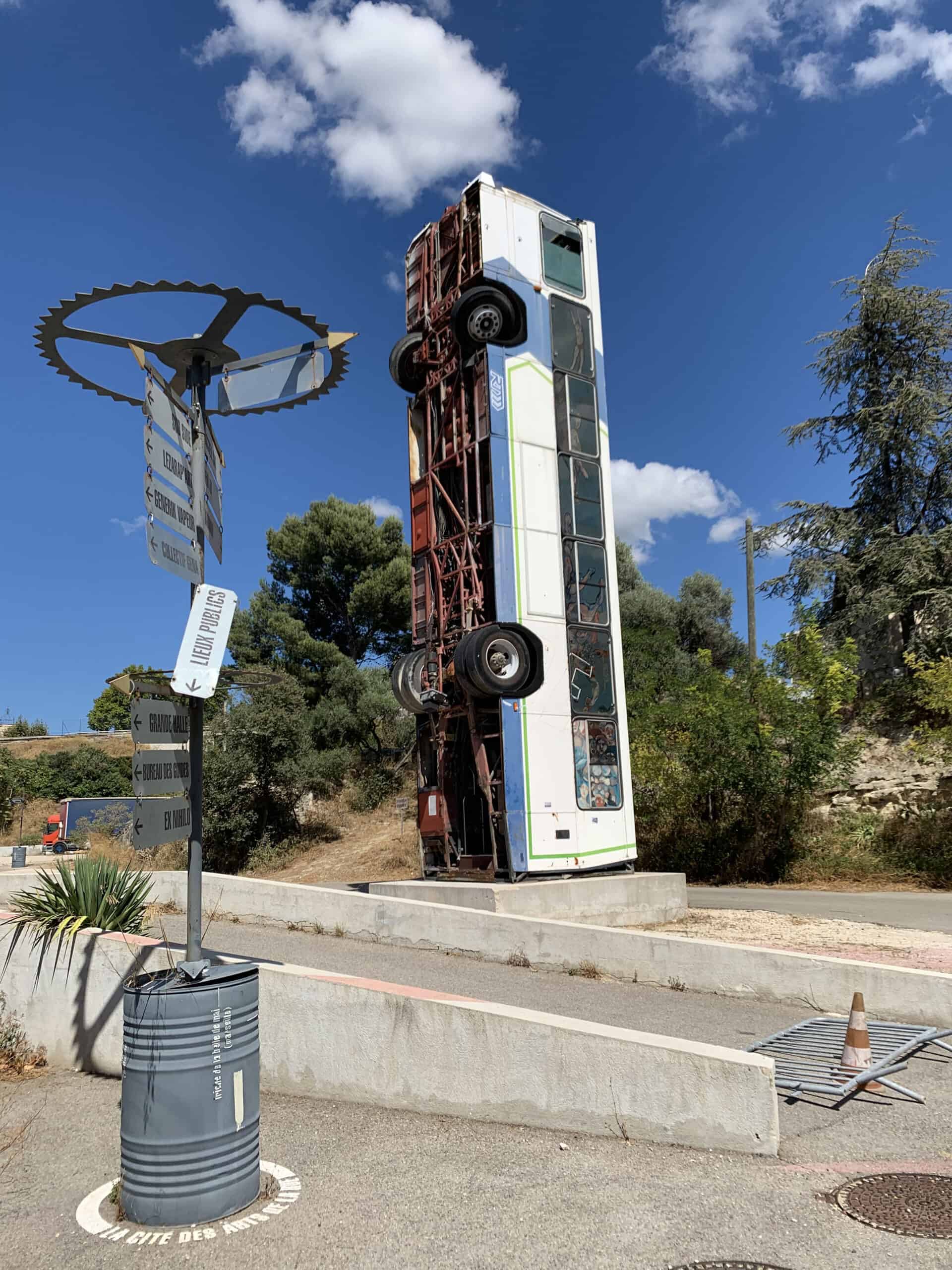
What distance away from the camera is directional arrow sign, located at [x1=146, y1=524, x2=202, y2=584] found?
4.75 m

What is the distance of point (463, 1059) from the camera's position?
5793 millimetres

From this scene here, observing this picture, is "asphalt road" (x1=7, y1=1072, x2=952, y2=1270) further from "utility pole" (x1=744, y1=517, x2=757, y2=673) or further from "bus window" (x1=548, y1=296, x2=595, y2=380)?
"utility pole" (x1=744, y1=517, x2=757, y2=673)

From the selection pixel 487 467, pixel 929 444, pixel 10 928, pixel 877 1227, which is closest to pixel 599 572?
pixel 487 467

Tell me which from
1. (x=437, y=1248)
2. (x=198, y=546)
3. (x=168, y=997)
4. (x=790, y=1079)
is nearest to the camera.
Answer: (x=437, y=1248)

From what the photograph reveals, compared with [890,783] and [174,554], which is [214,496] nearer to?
[174,554]

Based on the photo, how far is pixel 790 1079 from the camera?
630cm

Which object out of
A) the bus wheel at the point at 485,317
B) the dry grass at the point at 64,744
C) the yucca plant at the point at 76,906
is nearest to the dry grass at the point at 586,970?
the yucca plant at the point at 76,906

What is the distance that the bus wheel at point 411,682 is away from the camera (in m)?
17.3

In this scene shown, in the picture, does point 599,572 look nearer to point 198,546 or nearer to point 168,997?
point 198,546

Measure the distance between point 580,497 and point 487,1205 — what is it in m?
14.1

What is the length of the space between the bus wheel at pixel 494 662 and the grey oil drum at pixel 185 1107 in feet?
35.9

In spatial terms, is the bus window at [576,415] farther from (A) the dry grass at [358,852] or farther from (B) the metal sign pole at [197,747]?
(B) the metal sign pole at [197,747]

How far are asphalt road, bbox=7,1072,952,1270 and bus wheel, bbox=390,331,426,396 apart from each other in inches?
593

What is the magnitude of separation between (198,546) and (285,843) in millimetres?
26364
